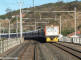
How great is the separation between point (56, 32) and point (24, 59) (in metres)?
35.3

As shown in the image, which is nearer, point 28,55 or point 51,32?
point 28,55

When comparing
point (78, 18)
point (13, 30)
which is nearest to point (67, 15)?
point (78, 18)

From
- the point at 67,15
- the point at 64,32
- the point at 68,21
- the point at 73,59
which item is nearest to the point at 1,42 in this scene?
the point at 73,59

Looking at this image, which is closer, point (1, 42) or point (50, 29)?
point (1, 42)

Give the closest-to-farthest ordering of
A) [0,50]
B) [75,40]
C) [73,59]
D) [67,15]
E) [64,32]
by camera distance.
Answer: [73,59]
[0,50]
[75,40]
[64,32]
[67,15]

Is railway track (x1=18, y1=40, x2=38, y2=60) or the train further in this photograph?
the train

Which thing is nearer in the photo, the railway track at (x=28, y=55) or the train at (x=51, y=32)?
the railway track at (x=28, y=55)

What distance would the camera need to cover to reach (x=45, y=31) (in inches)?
2290

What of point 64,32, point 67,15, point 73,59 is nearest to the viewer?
point 73,59

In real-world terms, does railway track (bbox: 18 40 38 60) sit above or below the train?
below

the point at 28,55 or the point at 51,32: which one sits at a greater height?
the point at 51,32

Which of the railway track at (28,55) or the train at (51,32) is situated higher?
the train at (51,32)

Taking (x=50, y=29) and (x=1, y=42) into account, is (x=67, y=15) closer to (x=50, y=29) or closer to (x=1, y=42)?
(x=50, y=29)

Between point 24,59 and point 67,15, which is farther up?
point 67,15
